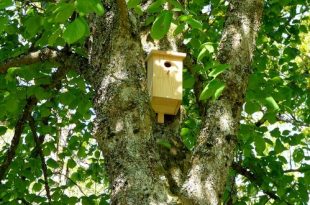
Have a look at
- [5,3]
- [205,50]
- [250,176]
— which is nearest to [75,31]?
[5,3]

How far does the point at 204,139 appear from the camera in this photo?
7.11ft

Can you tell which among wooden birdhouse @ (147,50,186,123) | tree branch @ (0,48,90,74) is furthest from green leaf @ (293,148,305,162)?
tree branch @ (0,48,90,74)

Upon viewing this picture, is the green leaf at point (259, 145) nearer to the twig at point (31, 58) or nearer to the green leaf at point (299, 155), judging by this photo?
the green leaf at point (299, 155)

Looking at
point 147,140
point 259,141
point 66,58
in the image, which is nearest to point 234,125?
point 147,140

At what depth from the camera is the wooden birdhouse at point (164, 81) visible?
2.62m

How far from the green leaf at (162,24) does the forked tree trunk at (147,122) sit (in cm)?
18

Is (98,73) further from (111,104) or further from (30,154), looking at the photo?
(30,154)

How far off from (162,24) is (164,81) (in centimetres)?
59

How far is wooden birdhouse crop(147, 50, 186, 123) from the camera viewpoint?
8.60ft

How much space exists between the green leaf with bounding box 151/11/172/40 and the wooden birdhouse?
457 millimetres

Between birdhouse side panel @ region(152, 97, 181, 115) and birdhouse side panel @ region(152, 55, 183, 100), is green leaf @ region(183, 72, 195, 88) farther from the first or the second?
birdhouse side panel @ region(152, 97, 181, 115)

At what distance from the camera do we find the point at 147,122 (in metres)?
2.12

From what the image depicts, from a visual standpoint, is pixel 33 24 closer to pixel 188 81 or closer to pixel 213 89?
pixel 188 81

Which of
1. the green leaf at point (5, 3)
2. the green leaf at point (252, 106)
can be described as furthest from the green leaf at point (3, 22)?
the green leaf at point (252, 106)
